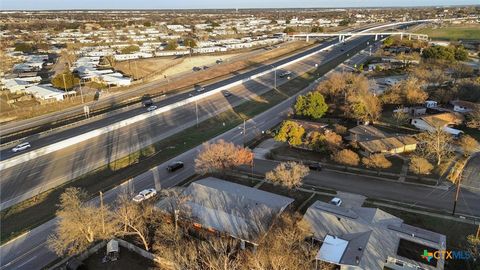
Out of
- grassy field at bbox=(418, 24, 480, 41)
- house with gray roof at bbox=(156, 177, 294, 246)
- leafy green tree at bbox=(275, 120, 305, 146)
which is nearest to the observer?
house with gray roof at bbox=(156, 177, 294, 246)

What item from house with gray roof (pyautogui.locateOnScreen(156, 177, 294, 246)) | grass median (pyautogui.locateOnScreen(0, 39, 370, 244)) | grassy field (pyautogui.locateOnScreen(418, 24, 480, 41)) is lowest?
grass median (pyautogui.locateOnScreen(0, 39, 370, 244))

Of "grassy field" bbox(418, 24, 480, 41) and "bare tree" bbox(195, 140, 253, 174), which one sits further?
"grassy field" bbox(418, 24, 480, 41)

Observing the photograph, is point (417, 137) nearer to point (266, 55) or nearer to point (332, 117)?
point (332, 117)

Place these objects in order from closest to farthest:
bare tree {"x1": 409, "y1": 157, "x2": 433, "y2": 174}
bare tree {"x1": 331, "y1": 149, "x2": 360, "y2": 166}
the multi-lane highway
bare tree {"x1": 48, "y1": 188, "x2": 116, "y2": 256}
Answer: bare tree {"x1": 48, "y1": 188, "x2": 116, "y2": 256} < bare tree {"x1": 409, "y1": 157, "x2": 433, "y2": 174} < the multi-lane highway < bare tree {"x1": 331, "y1": 149, "x2": 360, "y2": 166}

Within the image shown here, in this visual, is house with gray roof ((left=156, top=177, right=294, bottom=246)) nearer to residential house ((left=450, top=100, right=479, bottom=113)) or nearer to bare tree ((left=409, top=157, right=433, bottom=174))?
bare tree ((left=409, top=157, right=433, bottom=174))

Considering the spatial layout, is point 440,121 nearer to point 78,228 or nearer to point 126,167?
point 126,167

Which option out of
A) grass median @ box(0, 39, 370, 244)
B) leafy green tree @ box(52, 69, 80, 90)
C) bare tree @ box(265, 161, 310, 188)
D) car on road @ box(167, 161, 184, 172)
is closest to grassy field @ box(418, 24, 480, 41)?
grass median @ box(0, 39, 370, 244)

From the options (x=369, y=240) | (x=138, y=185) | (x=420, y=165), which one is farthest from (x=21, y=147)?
(x=420, y=165)
